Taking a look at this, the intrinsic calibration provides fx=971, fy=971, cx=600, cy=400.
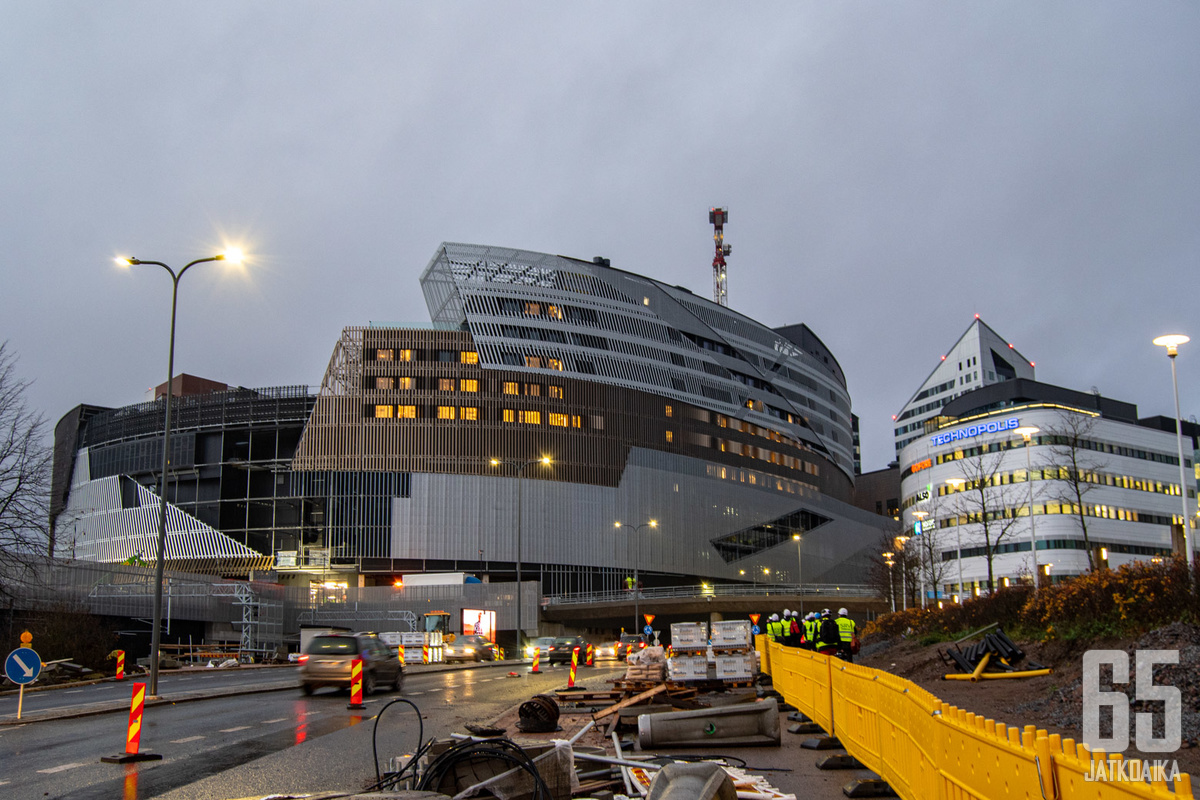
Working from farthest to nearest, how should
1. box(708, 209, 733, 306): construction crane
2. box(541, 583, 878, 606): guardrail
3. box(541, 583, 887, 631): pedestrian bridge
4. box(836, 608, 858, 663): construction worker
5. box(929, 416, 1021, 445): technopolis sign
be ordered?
box(708, 209, 733, 306): construction crane → box(929, 416, 1021, 445): technopolis sign → box(541, 583, 878, 606): guardrail → box(541, 583, 887, 631): pedestrian bridge → box(836, 608, 858, 663): construction worker

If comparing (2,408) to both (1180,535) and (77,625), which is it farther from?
(1180,535)

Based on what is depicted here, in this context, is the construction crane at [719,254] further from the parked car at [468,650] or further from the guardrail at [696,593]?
the parked car at [468,650]

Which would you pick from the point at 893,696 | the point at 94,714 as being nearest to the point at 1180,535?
the point at 893,696

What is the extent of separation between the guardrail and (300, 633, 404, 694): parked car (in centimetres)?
5700

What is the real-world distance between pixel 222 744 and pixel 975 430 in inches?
3457

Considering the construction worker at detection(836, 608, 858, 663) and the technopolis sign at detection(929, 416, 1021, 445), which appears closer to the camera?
the construction worker at detection(836, 608, 858, 663)

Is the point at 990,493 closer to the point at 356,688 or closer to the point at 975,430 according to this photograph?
the point at 975,430

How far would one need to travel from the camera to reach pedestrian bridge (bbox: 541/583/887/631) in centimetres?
8081

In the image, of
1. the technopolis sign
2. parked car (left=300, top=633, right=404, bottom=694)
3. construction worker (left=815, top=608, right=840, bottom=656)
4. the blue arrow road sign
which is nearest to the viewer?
the blue arrow road sign

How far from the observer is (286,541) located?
3462 inches

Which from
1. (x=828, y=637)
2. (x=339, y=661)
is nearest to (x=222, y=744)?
(x=339, y=661)

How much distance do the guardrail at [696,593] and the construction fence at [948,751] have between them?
69.1m

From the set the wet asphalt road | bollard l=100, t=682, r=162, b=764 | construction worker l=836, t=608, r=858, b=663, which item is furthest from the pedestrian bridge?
bollard l=100, t=682, r=162, b=764

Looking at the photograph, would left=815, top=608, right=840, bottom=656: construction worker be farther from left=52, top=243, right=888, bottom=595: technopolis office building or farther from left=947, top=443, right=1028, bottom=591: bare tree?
left=947, top=443, right=1028, bottom=591: bare tree
